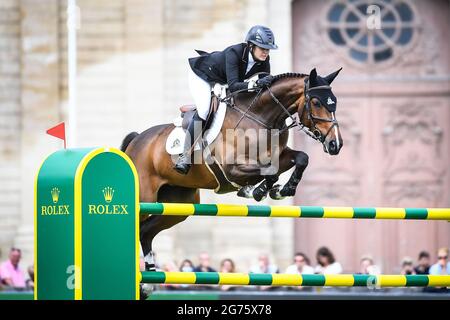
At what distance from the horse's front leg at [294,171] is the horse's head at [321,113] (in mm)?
248

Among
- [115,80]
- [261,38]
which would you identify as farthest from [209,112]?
[115,80]

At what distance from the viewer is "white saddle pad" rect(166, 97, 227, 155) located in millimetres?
11719

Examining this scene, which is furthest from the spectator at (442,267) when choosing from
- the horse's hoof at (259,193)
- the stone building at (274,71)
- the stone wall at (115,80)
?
the horse's hoof at (259,193)

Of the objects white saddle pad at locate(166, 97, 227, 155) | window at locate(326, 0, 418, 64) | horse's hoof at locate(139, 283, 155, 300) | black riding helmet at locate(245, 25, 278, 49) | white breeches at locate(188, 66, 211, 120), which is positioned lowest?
horse's hoof at locate(139, 283, 155, 300)

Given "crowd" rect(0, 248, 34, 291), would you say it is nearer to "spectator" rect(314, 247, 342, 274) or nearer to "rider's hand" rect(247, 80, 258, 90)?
"spectator" rect(314, 247, 342, 274)

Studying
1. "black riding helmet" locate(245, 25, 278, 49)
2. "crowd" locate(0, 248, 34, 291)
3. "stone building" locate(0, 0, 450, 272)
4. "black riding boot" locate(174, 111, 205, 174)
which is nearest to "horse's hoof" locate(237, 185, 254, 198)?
"black riding boot" locate(174, 111, 205, 174)

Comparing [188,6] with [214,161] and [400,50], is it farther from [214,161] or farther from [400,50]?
[214,161]

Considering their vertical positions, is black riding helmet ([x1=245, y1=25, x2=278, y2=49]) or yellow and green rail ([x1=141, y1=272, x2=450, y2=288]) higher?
black riding helmet ([x1=245, y1=25, x2=278, y2=49])

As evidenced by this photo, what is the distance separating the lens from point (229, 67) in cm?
1162

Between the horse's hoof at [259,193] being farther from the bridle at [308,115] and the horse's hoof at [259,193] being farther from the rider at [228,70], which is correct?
the rider at [228,70]

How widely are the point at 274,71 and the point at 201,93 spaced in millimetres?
8362

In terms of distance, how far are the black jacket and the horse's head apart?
0.63 m

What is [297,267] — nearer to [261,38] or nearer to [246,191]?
[246,191]

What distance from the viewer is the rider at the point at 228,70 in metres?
11.5
